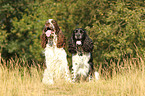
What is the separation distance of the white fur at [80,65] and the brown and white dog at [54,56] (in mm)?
393

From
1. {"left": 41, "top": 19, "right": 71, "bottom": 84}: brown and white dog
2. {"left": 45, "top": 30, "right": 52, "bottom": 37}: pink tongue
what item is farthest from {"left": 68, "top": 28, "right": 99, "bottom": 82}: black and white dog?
{"left": 45, "top": 30, "right": 52, "bottom": 37}: pink tongue

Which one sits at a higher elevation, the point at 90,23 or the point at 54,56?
the point at 90,23

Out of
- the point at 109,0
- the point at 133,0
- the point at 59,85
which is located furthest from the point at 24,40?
the point at 59,85

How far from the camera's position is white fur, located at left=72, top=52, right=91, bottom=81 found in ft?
24.0

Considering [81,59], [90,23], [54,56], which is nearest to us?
[54,56]

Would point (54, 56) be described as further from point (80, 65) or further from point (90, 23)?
point (90, 23)

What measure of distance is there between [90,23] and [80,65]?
538 centimetres

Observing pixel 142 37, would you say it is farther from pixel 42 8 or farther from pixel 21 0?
pixel 21 0

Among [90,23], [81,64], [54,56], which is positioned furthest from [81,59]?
[90,23]

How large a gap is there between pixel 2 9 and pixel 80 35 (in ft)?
29.4

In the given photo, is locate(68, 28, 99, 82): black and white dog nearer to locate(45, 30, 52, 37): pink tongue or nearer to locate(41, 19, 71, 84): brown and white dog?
locate(41, 19, 71, 84): brown and white dog

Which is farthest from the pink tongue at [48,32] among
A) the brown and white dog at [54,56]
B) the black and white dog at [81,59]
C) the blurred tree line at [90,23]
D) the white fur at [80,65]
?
the blurred tree line at [90,23]

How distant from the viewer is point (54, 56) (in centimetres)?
697

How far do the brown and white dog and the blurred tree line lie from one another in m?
2.13
